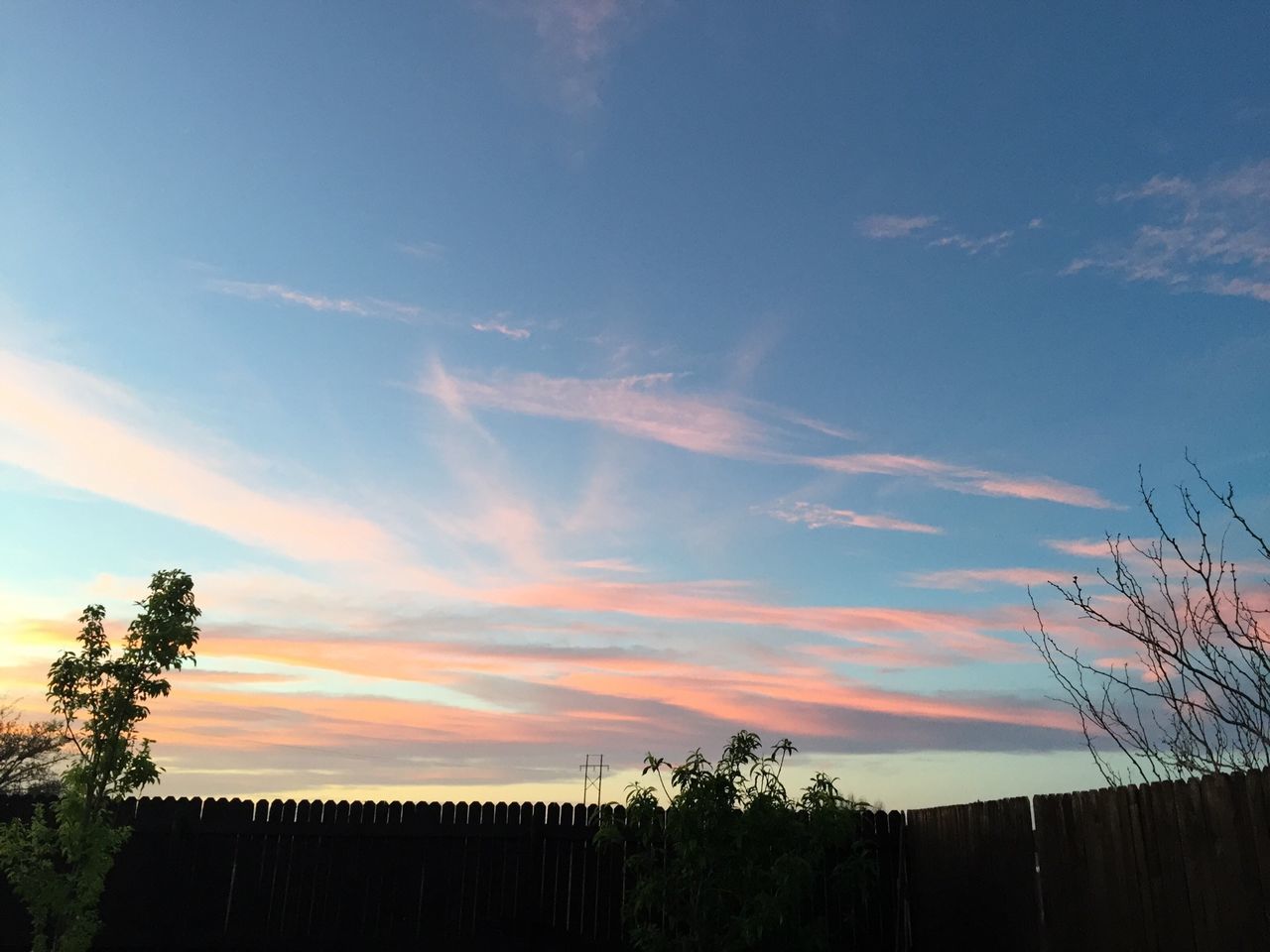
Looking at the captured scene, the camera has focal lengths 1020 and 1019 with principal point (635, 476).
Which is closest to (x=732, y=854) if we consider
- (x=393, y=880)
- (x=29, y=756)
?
(x=393, y=880)

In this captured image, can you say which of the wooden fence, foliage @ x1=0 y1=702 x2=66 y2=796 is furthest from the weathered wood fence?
foliage @ x1=0 y1=702 x2=66 y2=796

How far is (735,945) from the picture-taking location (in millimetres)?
9172

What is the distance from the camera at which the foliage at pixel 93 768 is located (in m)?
9.55

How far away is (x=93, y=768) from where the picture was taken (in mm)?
9977

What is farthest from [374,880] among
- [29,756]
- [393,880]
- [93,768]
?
[29,756]

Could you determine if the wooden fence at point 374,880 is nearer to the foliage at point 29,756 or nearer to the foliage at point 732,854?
the foliage at point 732,854

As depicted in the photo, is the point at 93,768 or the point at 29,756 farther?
the point at 29,756

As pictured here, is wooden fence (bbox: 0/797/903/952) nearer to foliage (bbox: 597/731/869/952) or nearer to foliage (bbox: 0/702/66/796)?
foliage (bbox: 597/731/869/952)

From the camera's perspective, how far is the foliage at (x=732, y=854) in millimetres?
9250

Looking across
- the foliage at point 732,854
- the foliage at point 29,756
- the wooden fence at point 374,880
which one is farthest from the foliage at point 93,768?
the foliage at point 29,756

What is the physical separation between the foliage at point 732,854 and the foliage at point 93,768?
16.5 ft

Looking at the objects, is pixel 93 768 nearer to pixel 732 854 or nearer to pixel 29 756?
pixel 732 854

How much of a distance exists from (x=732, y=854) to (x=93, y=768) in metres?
6.26

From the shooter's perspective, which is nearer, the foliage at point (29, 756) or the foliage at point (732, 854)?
the foliage at point (732, 854)
